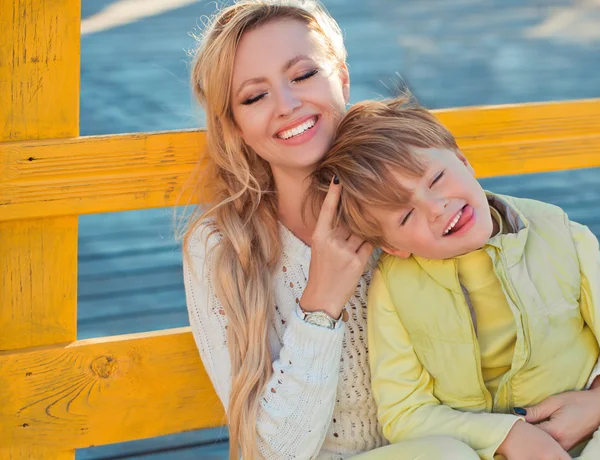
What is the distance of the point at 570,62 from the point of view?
11.4 feet

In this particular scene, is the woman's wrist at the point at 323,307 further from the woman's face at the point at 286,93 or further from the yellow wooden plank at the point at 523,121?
the yellow wooden plank at the point at 523,121

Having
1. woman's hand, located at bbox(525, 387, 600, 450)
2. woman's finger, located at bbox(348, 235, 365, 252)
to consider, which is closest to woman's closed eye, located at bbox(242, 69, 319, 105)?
woman's finger, located at bbox(348, 235, 365, 252)

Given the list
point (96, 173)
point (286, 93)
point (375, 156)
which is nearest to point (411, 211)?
point (375, 156)

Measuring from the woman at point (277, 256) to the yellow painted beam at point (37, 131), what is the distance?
275mm

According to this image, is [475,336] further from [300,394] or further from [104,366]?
[104,366]

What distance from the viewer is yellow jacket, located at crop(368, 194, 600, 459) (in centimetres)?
165

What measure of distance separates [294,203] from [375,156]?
12.7 inches

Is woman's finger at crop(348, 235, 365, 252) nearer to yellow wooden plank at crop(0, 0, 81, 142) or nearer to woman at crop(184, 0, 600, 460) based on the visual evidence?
woman at crop(184, 0, 600, 460)

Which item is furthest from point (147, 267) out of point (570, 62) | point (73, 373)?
point (570, 62)

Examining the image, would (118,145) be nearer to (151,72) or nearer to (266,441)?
Answer: (266,441)

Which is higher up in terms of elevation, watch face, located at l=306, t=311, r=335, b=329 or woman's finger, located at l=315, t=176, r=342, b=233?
woman's finger, located at l=315, t=176, r=342, b=233

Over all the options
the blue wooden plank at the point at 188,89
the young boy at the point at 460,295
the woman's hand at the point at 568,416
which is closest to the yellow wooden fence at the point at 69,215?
the young boy at the point at 460,295

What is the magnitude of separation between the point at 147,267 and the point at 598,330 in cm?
171

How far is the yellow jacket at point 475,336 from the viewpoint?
1.65 metres
